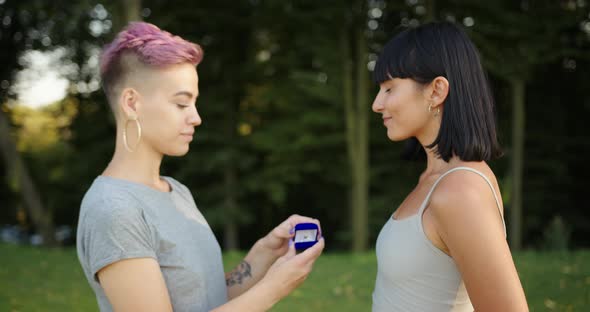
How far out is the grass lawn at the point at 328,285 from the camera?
562cm

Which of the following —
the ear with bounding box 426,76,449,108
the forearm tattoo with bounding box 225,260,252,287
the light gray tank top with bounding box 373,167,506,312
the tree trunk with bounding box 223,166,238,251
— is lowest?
the tree trunk with bounding box 223,166,238,251

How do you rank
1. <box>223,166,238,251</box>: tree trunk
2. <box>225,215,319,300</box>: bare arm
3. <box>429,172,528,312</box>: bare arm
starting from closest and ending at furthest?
<box>429,172,528,312</box>: bare arm → <box>225,215,319,300</box>: bare arm → <box>223,166,238,251</box>: tree trunk

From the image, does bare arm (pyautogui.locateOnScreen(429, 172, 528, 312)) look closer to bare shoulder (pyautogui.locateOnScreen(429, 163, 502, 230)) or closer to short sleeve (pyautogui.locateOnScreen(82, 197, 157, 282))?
bare shoulder (pyautogui.locateOnScreen(429, 163, 502, 230))

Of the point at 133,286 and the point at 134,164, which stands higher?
the point at 134,164

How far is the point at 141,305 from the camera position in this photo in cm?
175

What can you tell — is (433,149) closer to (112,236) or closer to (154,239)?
(154,239)

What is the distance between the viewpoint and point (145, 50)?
198 cm

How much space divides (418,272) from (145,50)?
1.30 meters

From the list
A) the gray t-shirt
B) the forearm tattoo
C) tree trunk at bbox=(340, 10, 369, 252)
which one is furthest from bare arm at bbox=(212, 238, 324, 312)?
tree trunk at bbox=(340, 10, 369, 252)

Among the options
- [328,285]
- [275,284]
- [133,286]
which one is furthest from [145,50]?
[328,285]

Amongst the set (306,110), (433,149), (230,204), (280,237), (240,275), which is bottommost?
(230,204)

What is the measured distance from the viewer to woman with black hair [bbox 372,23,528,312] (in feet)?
5.64

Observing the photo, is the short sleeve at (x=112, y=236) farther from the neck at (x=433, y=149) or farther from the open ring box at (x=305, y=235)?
the neck at (x=433, y=149)

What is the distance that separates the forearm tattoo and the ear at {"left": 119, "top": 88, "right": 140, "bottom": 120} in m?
0.94
